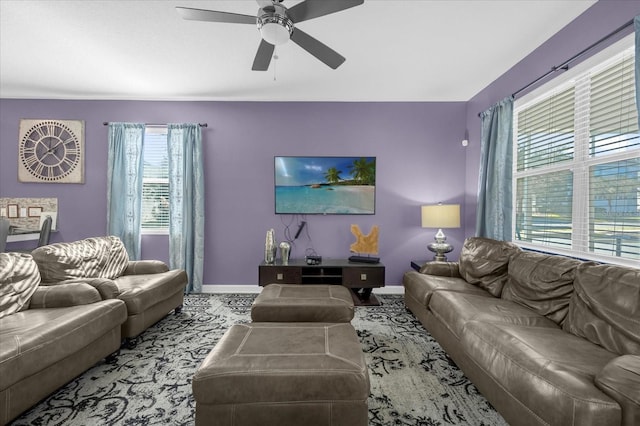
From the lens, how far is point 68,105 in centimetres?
400

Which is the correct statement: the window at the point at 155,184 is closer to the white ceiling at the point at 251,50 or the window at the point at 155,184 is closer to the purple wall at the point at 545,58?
the white ceiling at the point at 251,50

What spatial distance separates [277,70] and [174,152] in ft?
5.98

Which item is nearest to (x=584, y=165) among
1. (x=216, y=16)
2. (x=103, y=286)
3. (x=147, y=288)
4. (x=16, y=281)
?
(x=216, y=16)

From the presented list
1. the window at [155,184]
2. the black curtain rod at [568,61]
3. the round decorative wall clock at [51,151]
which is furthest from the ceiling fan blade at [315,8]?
the round decorative wall clock at [51,151]

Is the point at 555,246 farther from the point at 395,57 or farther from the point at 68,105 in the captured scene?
the point at 68,105

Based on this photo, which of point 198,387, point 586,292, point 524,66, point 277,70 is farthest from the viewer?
point 277,70

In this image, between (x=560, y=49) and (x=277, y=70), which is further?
(x=277, y=70)

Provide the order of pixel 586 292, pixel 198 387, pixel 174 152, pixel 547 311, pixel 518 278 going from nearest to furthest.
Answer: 1. pixel 198 387
2. pixel 586 292
3. pixel 547 311
4. pixel 518 278
5. pixel 174 152

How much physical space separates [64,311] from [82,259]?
0.75 metres

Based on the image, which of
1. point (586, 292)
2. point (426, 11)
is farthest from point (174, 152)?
point (586, 292)

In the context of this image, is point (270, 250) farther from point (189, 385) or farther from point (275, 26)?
point (275, 26)

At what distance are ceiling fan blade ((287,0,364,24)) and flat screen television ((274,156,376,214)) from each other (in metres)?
2.19

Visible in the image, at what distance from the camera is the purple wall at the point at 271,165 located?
4.03 metres

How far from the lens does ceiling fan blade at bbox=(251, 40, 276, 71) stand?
214 cm
